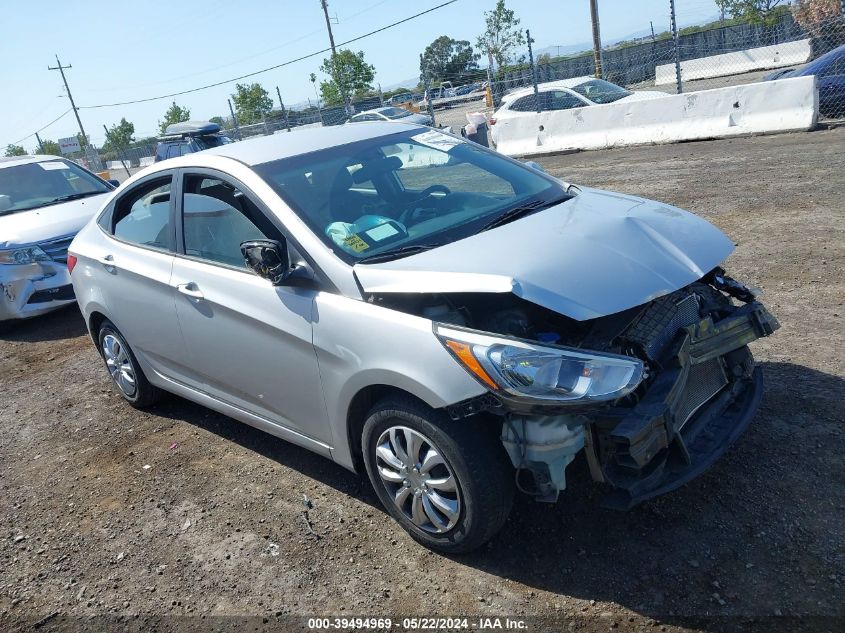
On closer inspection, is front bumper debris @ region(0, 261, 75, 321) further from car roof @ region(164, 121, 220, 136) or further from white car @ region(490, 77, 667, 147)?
white car @ region(490, 77, 667, 147)

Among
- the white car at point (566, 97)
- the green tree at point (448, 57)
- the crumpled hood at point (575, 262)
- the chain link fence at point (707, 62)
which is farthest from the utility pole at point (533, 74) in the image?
the green tree at point (448, 57)

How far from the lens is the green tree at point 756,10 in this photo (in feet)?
113

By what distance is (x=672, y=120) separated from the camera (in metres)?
12.9

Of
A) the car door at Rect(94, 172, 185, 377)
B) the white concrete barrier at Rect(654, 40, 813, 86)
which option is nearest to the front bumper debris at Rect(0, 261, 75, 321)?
the car door at Rect(94, 172, 185, 377)

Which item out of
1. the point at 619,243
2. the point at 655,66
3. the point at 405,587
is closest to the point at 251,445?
the point at 405,587

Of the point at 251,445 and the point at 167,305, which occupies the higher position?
the point at 167,305

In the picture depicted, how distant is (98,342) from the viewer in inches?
215

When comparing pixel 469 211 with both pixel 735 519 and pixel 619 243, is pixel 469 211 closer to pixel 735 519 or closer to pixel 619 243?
pixel 619 243

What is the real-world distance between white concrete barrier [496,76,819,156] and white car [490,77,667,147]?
0.34 meters

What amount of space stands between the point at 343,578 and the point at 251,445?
63.3 inches

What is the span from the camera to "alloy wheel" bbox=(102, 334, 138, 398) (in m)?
5.15

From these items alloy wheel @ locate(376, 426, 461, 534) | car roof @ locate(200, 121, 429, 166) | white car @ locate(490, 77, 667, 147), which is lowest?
alloy wheel @ locate(376, 426, 461, 534)

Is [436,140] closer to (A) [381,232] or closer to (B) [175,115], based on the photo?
(A) [381,232]

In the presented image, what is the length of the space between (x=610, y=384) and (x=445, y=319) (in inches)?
28.5
